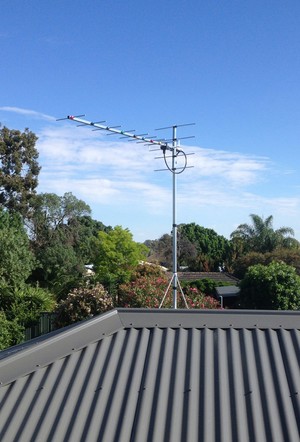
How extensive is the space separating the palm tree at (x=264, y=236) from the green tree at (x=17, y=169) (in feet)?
53.1

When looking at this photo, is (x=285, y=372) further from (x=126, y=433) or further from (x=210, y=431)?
(x=126, y=433)

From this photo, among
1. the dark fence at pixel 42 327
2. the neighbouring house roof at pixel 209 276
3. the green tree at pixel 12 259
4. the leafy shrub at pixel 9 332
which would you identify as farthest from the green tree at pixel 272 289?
the neighbouring house roof at pixel 209 276

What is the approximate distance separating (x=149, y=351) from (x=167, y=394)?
527mm

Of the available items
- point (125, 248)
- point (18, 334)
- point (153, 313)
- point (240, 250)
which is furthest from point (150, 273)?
point (240, 250)

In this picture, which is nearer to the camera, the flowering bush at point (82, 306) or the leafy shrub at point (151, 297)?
the flowering bush at point (82, 306)

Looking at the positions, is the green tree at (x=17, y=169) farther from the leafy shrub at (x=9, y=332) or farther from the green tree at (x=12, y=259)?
the leafy shrub at (x=9, y=332)

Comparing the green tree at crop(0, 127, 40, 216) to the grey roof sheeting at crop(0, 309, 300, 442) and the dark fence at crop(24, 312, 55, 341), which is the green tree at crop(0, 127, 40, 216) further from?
the grey roof sheeting at crop(0, 309, 300, 442)

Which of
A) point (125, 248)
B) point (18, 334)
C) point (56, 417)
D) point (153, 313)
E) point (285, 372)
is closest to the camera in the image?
point (56, 417)

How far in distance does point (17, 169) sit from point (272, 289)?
27880mm

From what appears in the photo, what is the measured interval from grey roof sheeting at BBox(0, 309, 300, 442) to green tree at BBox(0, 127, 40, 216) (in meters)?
39.9

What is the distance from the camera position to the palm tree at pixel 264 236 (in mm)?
45719

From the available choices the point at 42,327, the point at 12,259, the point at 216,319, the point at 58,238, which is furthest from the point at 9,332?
the point at 58,238

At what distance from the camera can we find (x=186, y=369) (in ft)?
14.0

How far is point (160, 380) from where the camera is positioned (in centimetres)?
417
